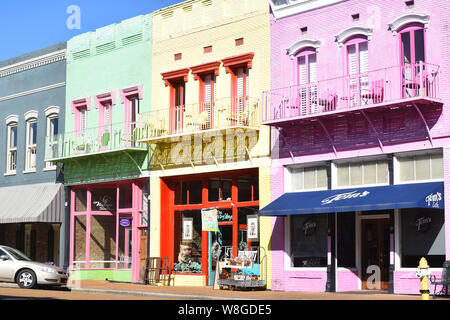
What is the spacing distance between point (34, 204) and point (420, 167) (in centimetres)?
1731

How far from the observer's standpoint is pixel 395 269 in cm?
2286

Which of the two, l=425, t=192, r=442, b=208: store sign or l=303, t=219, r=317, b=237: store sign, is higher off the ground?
l=425, t=192, r=442, b=208: store sign

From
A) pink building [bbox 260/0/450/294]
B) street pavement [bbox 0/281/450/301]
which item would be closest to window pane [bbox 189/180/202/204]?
street pavement [bbox 0/281/450/301]

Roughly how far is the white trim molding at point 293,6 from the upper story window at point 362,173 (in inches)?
188

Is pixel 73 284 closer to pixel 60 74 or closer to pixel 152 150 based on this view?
pixel 152 150

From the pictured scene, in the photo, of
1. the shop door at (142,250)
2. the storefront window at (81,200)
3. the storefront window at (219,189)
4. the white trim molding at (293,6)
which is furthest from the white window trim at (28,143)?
the white trim molding at (293,6)

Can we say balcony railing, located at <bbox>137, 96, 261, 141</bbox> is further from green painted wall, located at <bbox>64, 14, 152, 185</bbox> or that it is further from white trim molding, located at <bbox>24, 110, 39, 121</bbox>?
white trim molding, located at <bbox>24, 110, 39, 121</bbox>

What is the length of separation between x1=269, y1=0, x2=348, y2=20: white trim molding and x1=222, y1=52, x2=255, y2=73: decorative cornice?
1.56 metres

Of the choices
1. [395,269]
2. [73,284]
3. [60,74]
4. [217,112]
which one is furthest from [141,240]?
[395,269]

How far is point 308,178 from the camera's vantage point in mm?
25688

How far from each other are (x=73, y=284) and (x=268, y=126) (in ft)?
29.2

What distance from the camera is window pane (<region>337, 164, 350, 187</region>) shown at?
80.6 ft

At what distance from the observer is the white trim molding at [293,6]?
1004 inches

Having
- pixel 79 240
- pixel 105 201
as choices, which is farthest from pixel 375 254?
pixel 79 240
